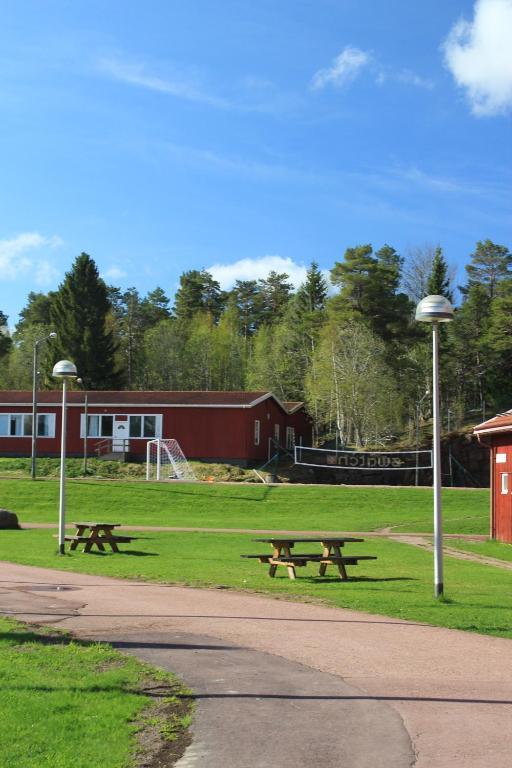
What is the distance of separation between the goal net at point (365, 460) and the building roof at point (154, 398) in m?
4.23

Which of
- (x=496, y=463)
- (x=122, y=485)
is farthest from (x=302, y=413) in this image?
(x=496, y=463)

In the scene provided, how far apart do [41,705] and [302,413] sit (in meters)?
57.6

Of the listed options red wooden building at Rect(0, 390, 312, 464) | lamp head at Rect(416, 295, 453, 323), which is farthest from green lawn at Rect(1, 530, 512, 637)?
red wooden building at Rect(0, 390, 312, 464)

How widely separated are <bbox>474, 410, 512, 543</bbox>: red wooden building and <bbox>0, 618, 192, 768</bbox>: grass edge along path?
17.7m

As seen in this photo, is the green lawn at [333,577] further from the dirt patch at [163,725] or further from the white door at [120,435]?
the white door at [120,435]

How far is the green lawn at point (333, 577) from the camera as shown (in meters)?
11.3

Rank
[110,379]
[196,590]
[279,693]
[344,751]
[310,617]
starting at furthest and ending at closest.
Answer: [110,379], [196,590], [310,617], [279,693], [344,751]

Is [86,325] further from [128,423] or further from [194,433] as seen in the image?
[194,433]

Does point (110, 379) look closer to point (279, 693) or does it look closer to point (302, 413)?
point (302, 413)

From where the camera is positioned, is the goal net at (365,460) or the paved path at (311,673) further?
the goal net at (365,460)

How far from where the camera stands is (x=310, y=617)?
35.3 ft

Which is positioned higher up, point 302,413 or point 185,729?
point 302,413

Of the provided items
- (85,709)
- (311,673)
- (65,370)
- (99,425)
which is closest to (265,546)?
(65,370)

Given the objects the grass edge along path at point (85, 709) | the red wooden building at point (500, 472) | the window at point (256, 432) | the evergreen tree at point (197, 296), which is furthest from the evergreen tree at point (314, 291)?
the grass edge along path at point (85, 709)
